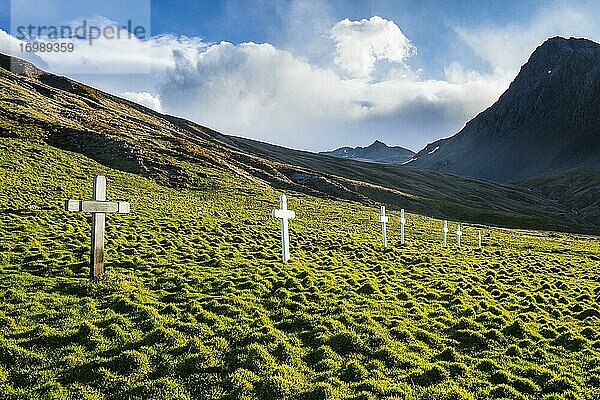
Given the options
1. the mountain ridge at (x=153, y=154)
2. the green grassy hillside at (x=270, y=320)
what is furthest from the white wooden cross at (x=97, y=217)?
the mountain ridge at (x=153, y=154)

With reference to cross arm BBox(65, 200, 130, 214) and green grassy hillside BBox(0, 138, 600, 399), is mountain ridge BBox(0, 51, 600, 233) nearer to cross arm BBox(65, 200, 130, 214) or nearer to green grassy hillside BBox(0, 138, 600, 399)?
green grassy hillside BBox(0, 138, 600, 399)

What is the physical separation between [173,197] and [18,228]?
2388 centimetres

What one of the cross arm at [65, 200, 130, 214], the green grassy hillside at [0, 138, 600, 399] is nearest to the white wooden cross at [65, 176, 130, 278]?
the cross arm at [65, 200, 130, 214]

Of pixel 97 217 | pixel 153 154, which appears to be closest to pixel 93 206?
pixel 97 217

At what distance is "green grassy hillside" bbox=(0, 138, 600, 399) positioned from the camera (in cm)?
1059

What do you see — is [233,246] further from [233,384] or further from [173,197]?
[173,197]

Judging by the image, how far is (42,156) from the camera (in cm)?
5309

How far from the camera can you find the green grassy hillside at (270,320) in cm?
1059

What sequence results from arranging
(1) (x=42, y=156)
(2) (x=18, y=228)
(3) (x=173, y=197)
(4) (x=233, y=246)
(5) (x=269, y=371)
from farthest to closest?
(1) (x=42, y=156) → (3) (x=173, y=197) → (4) (x=233, y=246) → (2) (x=18, y=228) → (5) (x=269, y=371)

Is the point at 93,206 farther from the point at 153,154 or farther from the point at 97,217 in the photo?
the point at 153,154

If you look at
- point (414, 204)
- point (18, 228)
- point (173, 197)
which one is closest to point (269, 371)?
point (18, 228)

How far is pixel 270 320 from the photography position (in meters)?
14.5

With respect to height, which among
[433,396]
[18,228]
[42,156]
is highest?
[42,156]

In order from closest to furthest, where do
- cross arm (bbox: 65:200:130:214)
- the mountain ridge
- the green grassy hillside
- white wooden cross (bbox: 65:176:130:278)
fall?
1. the green grassy hillside
2. cross arm (bbox: 65:200:130:214)
3. white wooden cross (bbox: 65:176:130:278)
4. the mountain ridge
